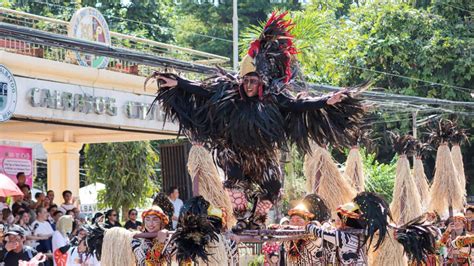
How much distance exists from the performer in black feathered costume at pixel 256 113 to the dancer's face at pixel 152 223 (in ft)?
2.36

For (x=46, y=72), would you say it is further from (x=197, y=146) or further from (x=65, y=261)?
(x=197, y=146)

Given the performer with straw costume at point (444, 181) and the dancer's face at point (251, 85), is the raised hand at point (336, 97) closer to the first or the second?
the dancer's face at point (251, 85)

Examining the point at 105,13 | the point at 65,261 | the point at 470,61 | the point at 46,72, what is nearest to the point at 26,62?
the point at 46,72

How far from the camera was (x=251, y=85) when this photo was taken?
346 inches

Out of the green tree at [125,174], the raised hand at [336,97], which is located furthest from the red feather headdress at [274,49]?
the green tree at [125,174]

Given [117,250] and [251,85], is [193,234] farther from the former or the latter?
[251,85]

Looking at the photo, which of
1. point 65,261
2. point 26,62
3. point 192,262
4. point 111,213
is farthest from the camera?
point 26,62

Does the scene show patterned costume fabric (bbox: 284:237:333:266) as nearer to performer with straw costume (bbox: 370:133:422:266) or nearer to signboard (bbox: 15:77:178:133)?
performer with straw costume (bbox: 370:133:422:266)

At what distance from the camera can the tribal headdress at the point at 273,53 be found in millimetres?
9078

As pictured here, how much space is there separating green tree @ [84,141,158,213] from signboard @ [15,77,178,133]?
5703mm

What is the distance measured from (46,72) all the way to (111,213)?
4.17m

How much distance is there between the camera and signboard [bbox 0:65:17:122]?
14.4 metres

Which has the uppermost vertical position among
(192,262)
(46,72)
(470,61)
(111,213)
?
(470,61)

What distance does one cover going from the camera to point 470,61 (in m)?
26.1
